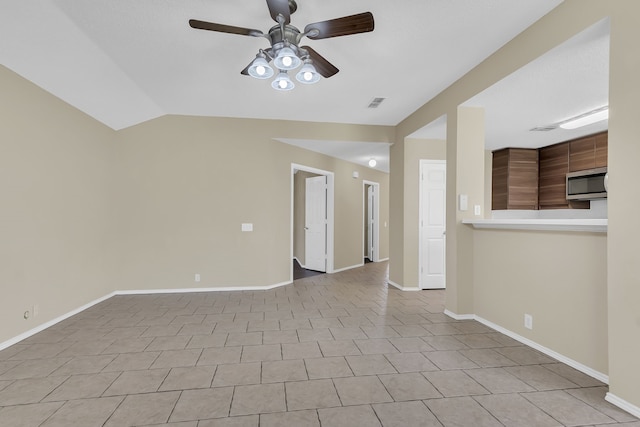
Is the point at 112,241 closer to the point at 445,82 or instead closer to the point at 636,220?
the point at 445,82

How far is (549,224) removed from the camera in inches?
100

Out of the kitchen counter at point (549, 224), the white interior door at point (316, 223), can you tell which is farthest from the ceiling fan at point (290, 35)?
the white interior door at point (316, 223)

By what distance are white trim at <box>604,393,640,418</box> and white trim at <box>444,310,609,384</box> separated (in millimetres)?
299

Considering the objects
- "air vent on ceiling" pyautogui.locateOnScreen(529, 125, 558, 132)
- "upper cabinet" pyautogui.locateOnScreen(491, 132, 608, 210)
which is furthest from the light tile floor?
"upper cabinet" pyautogui.locateOnScreen(491, 132, 608, 210)

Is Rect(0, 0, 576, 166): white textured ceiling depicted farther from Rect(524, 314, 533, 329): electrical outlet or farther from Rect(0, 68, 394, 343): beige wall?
Rect(524, 314, 533, 329): electrical outlet

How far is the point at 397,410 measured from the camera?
6.21ft

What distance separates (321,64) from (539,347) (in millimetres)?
3064

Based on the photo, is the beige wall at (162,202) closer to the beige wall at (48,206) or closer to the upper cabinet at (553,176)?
the beige wall at (48,206)

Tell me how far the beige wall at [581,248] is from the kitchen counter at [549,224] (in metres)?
0.07

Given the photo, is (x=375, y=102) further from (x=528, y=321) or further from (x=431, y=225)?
(x=528, y=321)

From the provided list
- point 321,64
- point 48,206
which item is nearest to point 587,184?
point 321,64

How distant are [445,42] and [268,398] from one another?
3.12m

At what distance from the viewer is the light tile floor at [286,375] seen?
1840 millimetres

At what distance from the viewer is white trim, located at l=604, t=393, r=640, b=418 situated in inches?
71.5
